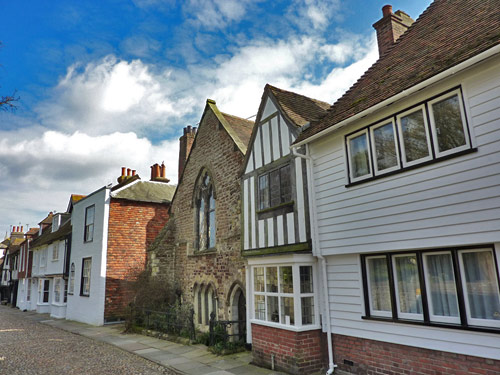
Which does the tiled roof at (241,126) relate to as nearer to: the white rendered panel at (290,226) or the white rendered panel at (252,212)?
the white rendered panel at (252,212)

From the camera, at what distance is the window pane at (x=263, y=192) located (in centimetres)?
1061

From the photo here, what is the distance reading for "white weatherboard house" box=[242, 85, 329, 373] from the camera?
28.3ft

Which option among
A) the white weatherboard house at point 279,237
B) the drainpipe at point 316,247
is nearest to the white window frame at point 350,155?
the drainpipe at point 316,247

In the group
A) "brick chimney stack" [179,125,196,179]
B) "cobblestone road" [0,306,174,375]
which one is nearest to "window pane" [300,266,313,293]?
"cobblestone road" [0,306,174,375]

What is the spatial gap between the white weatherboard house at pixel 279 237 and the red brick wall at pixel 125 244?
10483mm

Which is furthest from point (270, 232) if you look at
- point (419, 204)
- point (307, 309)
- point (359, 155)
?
point (419, 204)

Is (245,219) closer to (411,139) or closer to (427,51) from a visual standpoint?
(411,139)

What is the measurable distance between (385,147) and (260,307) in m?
5.55

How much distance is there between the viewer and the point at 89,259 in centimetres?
2052

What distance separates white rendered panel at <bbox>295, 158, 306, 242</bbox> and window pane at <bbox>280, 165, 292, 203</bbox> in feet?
1.28

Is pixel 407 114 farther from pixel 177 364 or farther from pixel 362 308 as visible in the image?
pixel 177 364

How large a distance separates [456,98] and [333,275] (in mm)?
4579

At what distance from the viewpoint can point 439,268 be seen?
636 cm

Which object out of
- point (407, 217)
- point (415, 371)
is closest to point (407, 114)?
point (407, 217)
